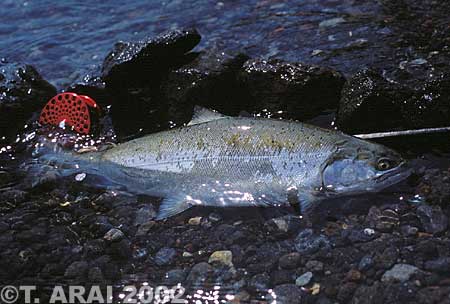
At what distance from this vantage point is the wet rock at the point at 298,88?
18.3ft

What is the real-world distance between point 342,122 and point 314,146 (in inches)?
42.7

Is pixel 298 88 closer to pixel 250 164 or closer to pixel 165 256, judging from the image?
pixel 250 164

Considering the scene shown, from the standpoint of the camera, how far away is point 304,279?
373 cm

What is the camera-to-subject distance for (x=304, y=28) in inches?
314

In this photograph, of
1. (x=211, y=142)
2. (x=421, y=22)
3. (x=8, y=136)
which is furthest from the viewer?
(x=421, y=22)

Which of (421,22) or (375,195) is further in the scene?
(421,22)

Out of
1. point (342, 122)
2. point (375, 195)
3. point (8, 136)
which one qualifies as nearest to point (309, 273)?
point (375, 195)

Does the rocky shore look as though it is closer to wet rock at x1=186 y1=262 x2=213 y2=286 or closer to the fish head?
wet rock at x1=186 y1=262 x2=213 y2=286

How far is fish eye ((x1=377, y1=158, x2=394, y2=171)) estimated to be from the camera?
13.6 ft

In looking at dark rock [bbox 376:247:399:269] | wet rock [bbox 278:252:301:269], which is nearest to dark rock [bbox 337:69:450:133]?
dark rock [bbox 376:247:399:269]

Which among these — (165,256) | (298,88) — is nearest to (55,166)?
(165,256)

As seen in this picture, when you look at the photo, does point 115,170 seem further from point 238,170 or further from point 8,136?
point 8,136

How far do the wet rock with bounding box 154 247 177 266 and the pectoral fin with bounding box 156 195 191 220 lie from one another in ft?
1.07

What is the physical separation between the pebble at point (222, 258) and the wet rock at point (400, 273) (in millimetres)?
1105
